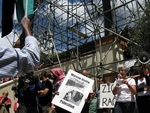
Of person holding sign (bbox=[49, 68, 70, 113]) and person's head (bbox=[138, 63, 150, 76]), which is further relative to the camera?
person holding sign (bbox=[49, 68, 70, 113])

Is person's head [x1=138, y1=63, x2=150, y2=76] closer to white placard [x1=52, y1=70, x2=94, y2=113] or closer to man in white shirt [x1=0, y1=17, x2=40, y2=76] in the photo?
white placard [x1=52, y1=70, x2=94, y2=113]

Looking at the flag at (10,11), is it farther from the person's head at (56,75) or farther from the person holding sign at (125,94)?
the person's head at (56,75)

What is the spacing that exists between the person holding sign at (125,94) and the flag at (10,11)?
2.88 meters

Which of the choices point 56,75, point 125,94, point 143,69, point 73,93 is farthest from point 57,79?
point 143,69

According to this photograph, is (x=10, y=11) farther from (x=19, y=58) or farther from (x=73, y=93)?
(x=73, y=93)

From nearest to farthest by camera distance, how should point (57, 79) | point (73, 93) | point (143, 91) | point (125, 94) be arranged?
point (125, 94) < point (143, 91) < point (73, 93) < point (57, 79)

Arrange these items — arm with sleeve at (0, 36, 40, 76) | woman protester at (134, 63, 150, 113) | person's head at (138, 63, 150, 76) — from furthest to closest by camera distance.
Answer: person's head at (138, 63, 150, 76) < woman protester at (134, 63, 150, 113) < arm with sleeve at (0, 36, 40, 76)

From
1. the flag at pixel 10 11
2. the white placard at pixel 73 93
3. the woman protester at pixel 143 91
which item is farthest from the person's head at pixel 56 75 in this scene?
the flag at pixel 10 11

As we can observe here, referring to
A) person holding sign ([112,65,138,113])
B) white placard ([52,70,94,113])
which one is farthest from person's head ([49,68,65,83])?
person holding sign ([112,65,138,113])

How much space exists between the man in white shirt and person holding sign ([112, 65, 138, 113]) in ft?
9.60

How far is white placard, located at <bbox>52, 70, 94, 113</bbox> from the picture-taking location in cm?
437

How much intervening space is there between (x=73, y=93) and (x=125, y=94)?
35.4 inches

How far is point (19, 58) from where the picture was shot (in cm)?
105

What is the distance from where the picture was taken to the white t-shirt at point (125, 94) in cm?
395
